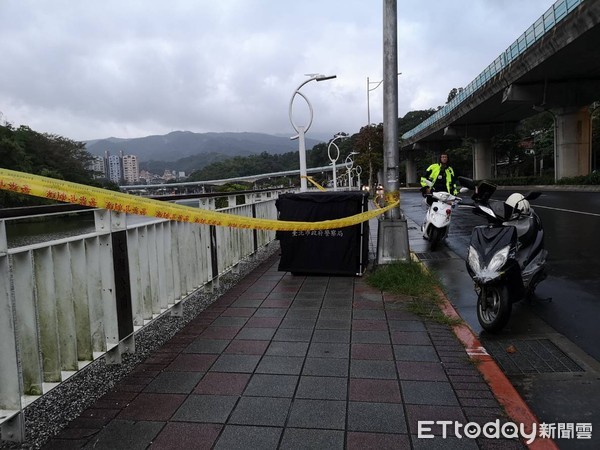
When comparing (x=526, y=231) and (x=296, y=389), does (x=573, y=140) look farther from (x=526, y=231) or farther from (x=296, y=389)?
(x=296, y=389)

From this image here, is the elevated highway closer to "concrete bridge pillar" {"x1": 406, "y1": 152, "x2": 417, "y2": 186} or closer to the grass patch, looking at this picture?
the grass patch

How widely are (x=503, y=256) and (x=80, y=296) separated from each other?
11.6 feet

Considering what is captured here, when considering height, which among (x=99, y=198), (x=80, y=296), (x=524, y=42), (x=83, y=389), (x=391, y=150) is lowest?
(x=83, y=389)

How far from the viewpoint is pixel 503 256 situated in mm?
4230

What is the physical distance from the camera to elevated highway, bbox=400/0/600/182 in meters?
20.3

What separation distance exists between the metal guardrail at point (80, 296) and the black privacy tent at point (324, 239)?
6.51 feet

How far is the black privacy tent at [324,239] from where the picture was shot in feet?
21.6

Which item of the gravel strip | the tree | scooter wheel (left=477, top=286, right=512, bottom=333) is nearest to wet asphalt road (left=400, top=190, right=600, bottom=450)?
scooter wheel (left=477, top=286, right=512, bottom=333)

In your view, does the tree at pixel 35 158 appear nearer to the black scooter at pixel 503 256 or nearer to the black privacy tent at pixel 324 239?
the black privacy tent at pixel 324 239

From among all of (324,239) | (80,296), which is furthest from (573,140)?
(80,296)

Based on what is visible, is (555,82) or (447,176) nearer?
(447,176)

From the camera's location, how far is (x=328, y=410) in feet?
9.44

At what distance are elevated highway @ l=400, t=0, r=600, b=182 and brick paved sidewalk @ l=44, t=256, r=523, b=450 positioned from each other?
19397 mm

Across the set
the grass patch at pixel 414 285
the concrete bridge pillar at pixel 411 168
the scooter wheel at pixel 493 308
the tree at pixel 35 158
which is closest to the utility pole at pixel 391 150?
the grass patch at pixel 414 285
